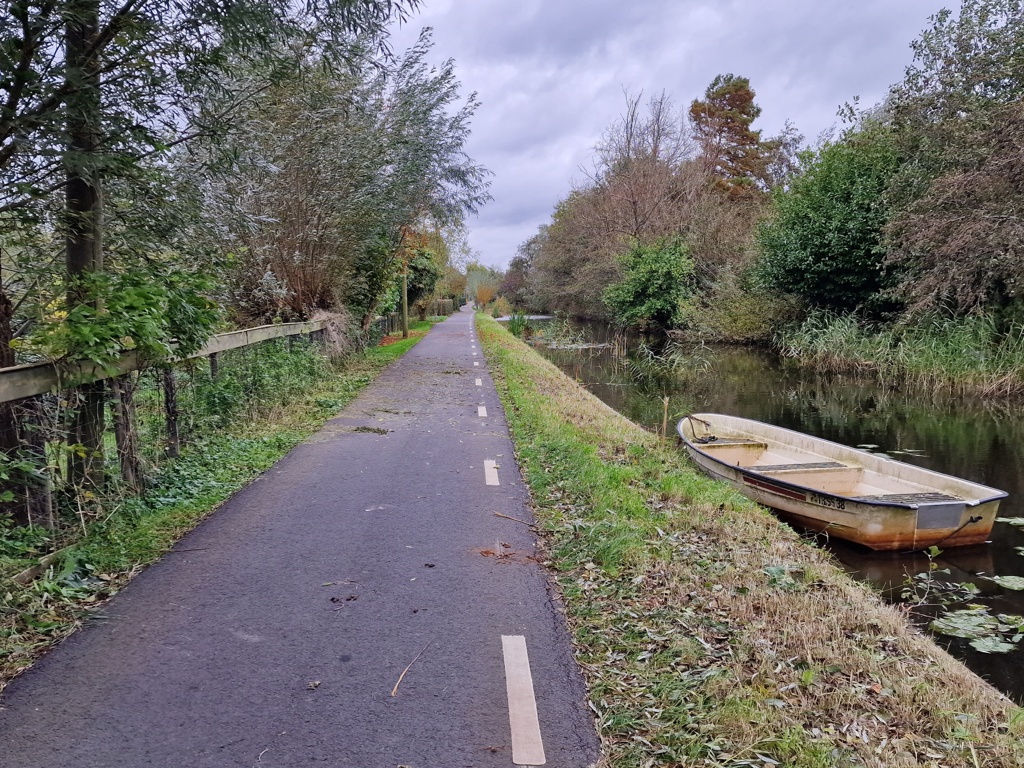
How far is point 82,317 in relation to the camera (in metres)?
5.14

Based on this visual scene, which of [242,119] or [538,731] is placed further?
[242,119]

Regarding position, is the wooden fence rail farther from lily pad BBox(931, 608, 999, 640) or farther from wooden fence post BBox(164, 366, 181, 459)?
lily pad BBox(931, 608, 999, 640)

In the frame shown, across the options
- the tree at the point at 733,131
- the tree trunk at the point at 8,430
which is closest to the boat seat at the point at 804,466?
the tree trunk at the point at 8,430

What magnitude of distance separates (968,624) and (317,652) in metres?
5.46

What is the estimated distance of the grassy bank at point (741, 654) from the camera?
294 cm

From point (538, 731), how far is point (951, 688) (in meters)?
2.30

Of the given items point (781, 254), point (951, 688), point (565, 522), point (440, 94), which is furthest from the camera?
point (781, 254)

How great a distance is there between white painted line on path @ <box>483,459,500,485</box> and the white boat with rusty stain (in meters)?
3.28

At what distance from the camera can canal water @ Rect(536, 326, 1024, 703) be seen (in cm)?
588

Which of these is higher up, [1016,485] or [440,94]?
[440,94]

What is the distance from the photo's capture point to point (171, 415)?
24.1ft

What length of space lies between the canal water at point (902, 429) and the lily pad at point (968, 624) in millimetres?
12

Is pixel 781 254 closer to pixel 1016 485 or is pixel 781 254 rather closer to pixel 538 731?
pixel 1016 485

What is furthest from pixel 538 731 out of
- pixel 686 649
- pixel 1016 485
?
pixel 1016 485
